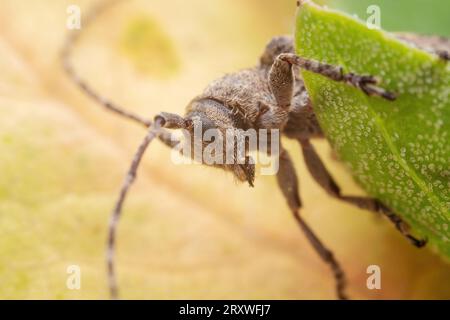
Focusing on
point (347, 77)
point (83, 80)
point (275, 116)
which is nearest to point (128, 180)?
point (275, 116)

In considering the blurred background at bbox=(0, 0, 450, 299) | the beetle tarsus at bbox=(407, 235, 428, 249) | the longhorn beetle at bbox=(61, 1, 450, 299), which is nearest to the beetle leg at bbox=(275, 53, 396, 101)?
the longhorn beetle at bbox=(61, 1, 450, 299)

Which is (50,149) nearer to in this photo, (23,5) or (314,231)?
(23,5)

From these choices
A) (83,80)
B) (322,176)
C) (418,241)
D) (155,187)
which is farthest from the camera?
(83,80)

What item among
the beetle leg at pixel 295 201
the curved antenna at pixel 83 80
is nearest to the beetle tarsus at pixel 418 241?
the beetle leg at pixel 295 201

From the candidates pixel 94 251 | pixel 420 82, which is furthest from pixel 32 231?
pixel 420 82

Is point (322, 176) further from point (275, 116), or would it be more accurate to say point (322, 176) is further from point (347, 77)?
point (347, 77)

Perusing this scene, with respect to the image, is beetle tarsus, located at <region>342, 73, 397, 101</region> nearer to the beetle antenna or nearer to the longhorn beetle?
the longhorn beetle

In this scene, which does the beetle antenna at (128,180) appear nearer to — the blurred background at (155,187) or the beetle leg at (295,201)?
the blurred background at (155,187)
